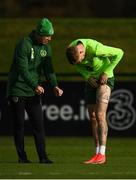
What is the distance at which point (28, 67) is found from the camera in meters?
13.4

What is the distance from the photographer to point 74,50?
1291 cm

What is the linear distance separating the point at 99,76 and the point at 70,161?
1.41 m

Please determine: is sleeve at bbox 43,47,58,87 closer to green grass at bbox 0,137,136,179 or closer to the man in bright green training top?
the man in bright green training top

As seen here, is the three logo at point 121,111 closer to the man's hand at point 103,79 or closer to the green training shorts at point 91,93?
the green training shorts at point 91,93

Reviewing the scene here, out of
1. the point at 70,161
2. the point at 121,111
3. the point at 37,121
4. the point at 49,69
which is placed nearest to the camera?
the point at 49,69

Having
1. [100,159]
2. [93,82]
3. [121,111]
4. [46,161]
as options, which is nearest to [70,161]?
[46,161]

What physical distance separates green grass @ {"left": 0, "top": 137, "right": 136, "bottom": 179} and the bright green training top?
1251 millimetres

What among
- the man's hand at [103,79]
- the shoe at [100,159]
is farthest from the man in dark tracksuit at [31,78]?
the shoe at [100,159]

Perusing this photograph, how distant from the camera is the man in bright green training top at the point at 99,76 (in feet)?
43.3
